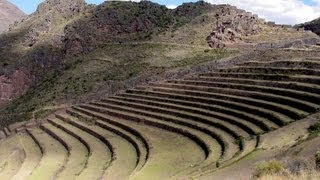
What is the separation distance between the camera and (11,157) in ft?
104

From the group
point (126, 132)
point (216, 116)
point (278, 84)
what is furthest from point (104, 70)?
point (278, 84)

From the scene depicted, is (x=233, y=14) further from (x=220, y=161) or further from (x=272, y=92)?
(x=220, y=161)

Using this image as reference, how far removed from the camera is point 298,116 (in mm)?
22594

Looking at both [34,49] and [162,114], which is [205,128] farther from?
[34,49]

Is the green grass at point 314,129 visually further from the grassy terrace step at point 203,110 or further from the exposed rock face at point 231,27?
the exposed rock face at point 231,27

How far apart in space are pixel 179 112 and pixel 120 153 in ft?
17.9

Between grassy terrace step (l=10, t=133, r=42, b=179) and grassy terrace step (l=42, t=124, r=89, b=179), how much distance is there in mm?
1526

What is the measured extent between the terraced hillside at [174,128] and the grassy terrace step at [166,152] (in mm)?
45

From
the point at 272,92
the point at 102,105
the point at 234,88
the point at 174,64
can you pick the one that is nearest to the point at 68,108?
the point at 102,105

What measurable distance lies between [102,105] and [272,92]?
52.1 ft

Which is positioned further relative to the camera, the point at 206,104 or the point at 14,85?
the point at 14,85

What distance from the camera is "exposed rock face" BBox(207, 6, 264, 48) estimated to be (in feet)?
176

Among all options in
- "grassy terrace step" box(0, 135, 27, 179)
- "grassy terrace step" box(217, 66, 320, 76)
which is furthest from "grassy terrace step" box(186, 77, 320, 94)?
"grassy terrace step" box(0, 135, 27, 179)

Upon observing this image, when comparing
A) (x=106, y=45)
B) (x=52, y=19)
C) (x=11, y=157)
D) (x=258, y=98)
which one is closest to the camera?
(x=258, y=98)
